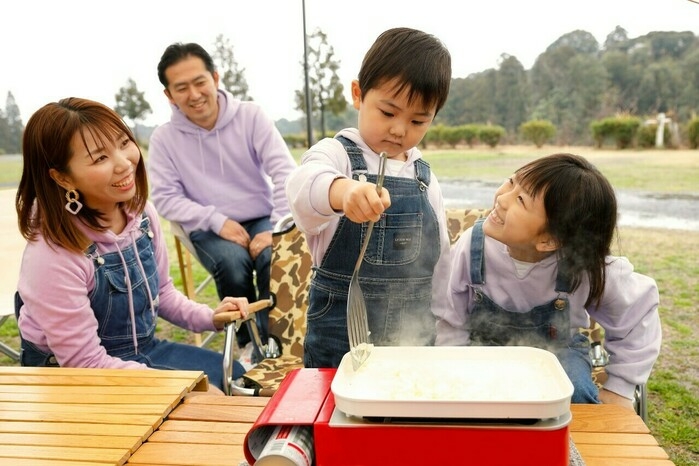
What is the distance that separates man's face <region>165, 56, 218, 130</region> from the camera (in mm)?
3137

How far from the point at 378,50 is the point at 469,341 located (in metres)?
0.86

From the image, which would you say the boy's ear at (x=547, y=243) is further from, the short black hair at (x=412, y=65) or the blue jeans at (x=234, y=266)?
the blue jeans at (x=234, y=266)

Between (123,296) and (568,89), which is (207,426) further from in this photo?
(568,89)

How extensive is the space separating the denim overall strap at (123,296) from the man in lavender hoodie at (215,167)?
103 cm

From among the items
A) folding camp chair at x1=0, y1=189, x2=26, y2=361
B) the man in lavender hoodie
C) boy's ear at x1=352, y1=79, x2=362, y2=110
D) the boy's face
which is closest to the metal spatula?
the boy's face

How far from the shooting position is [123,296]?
197 centimetres

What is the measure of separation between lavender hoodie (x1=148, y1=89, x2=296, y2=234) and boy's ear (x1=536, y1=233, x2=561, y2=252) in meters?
1.89

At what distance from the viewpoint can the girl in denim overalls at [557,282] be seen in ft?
5.14

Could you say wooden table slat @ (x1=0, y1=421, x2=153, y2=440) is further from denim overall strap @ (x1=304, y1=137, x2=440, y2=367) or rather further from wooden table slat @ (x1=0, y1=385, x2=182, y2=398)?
denim overall strap @ (x1=304, y1=137, x2=440, y2=367)

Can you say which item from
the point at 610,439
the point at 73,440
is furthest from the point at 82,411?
the point at 610,439

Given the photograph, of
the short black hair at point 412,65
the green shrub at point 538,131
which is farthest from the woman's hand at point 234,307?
the green shrub at point 538,131

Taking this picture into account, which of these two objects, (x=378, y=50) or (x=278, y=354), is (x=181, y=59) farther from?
(x=378, y=50)

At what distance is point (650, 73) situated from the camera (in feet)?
15.9

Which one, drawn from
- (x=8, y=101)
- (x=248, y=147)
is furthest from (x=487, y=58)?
(x=8, y=101)
